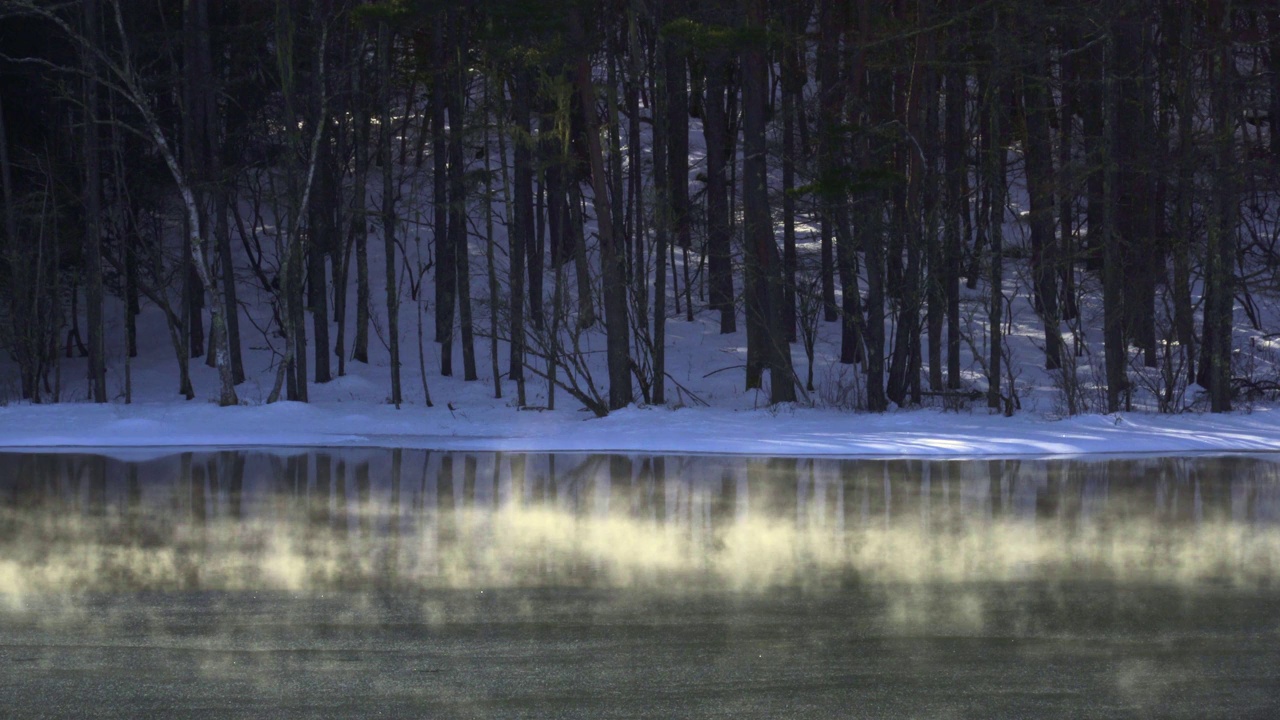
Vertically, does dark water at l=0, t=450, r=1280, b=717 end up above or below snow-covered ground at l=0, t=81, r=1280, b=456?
below

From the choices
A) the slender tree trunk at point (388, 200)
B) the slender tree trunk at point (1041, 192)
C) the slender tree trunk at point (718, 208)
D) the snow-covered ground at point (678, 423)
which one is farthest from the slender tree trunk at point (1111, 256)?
the slender tree trunk at point (388, 200)

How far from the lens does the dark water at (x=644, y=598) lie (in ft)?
19.8

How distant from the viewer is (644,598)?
25.9 ft

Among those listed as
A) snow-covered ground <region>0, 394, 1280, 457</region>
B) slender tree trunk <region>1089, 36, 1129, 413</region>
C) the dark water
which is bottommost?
the dark water

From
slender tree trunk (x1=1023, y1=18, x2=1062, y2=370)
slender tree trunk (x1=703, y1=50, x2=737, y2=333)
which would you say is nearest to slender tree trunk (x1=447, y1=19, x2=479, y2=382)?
slender tree trunk (x1=703, y1=50, x2=737, y2=333)

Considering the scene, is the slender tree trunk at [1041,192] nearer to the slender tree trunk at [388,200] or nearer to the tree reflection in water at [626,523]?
the tree reflection in water at [626,523]

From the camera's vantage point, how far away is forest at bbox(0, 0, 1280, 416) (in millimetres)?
21641

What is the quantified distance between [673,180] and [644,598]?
2962 cm

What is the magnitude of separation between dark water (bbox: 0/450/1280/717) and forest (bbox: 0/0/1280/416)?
926cm

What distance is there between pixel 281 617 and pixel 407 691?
1.70 metres

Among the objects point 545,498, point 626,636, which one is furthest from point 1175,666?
point 545,498

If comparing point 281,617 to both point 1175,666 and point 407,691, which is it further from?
point 1175,666

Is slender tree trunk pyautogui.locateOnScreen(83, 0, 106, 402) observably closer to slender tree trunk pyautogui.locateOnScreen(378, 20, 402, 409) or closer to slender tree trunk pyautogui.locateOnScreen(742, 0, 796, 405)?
slender tree trunk pyautogui.locateOnScreen(378, 20, 402, 409)

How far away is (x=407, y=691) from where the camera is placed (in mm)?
6039
